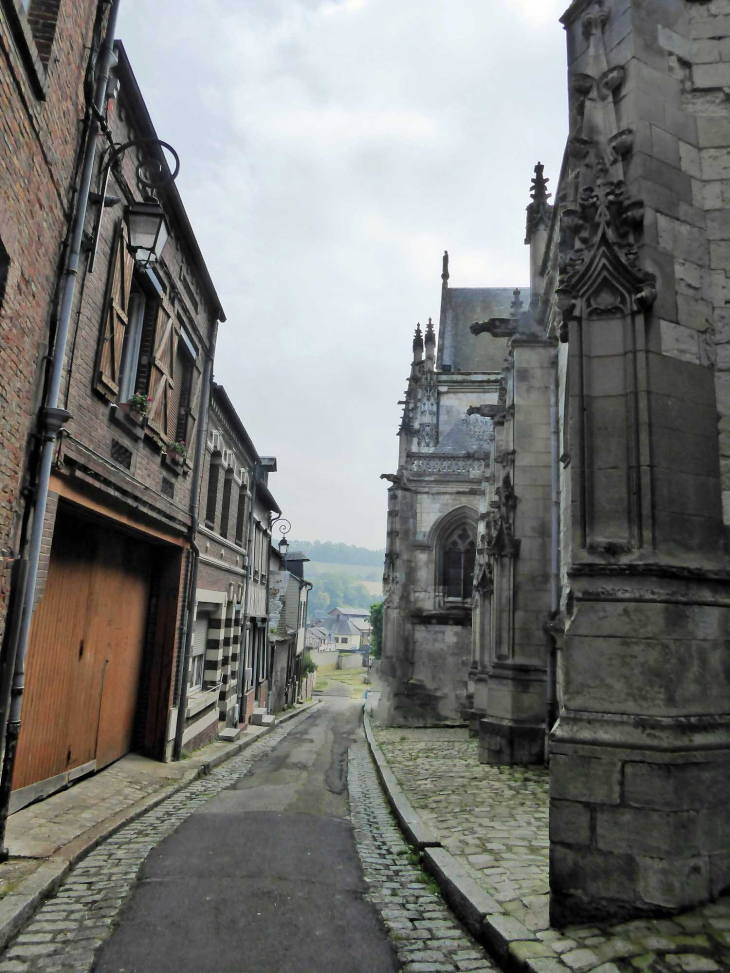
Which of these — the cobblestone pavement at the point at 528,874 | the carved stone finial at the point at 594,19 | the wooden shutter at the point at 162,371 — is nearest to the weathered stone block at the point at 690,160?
the carved stone finial at the point at 594,19

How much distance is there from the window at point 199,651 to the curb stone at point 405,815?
13.6ft

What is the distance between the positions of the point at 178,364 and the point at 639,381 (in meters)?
8.53

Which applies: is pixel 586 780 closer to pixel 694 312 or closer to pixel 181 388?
pixel 694 312

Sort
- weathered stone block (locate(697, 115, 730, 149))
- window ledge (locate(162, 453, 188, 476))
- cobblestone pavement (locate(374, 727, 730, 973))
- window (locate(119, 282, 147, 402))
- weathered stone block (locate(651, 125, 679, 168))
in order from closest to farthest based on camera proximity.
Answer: cobblestone pavement (locate(374, 727, 730, 973))
weathered stone block (locate(651, 125, 679, 168))
weathered stone block (locate(697, 115, 730, 149))
window (locate(119, 282, 147, 402))
window ledge (locate(162, 453, 188, 476))

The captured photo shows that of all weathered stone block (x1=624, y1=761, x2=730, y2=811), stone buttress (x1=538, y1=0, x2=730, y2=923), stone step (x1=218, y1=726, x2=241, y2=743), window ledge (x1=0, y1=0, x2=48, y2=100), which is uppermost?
window ledge (x1=0, y1=0, x2=48, y2=100)

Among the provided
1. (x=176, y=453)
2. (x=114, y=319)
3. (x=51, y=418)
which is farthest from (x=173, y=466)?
(x=51, y=418)

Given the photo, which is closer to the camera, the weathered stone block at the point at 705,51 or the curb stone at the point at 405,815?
the weathered stone block at the point at 705,51

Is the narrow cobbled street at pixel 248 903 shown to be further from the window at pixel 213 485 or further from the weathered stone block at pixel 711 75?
the window at pixel 213 485

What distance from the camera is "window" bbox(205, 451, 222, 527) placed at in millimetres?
14195

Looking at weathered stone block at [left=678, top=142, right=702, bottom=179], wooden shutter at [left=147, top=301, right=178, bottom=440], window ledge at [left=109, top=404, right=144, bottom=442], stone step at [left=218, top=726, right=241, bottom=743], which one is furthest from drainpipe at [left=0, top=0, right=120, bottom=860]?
stone step at [left=218, top=726, right=241, bottom=743]

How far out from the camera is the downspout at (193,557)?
11.2 meters

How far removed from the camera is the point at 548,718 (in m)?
10.8

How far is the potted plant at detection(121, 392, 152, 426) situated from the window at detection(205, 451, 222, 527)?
5422 millimetres

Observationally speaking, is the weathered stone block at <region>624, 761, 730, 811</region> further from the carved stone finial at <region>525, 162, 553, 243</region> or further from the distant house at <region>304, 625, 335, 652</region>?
the distant house at <region>304, 625, 335, 652</region>
